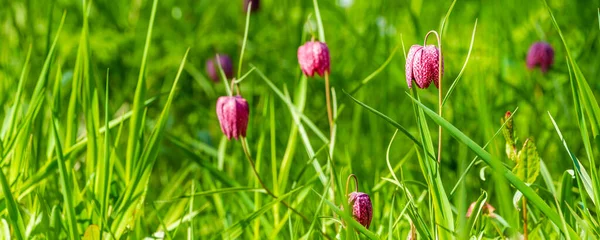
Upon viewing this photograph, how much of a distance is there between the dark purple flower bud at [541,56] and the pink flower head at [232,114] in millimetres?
1161

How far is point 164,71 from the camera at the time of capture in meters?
3.23

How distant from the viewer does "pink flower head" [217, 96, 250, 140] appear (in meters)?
1.62

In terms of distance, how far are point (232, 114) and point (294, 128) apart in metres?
0.26

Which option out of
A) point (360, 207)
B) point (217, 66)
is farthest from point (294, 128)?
point (217, 66)

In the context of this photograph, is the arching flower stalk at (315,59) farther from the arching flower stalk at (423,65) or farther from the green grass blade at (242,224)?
the arching flower stalk at (423,65)

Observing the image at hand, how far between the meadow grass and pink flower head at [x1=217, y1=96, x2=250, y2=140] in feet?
0.23

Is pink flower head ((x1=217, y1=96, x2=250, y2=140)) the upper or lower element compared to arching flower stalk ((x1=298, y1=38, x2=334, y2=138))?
lower

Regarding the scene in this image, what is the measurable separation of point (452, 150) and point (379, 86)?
41 cm

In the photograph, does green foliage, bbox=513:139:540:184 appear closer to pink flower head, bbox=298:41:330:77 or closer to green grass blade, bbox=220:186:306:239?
green grass blade, bbox=220:186:306:239

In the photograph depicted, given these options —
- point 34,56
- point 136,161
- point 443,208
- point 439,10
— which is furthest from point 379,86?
point 443,208

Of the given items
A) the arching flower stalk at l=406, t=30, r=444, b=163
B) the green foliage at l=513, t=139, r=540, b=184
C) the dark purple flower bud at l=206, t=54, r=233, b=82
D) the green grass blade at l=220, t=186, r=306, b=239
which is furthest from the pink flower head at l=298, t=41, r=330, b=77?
the dark purple flower bud at l=206, t=54, r=233, b=82

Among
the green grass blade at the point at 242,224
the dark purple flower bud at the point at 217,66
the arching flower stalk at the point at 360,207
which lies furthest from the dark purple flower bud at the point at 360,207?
the dark purple flower bud at the point at 217,66

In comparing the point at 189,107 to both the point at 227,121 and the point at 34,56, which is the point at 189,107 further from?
the point at 227,121

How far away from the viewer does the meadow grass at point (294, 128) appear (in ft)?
4.34
